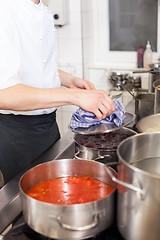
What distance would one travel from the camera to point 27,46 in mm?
1524

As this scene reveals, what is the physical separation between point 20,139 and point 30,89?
18.1 inches

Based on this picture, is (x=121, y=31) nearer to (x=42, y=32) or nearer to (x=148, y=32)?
(x=148, y=32)

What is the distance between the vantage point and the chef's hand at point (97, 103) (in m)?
1.22

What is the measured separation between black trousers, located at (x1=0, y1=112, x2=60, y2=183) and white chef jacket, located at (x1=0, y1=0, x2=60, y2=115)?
2.0 inches

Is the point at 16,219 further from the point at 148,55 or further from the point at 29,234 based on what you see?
Result: the point at 148,55

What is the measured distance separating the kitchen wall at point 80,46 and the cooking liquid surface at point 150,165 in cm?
220

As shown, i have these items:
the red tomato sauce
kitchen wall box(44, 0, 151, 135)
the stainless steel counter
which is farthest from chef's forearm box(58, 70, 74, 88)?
kitchen wall box(44, 0, 151, 135)

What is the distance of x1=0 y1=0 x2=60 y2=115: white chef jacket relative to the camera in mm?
1282

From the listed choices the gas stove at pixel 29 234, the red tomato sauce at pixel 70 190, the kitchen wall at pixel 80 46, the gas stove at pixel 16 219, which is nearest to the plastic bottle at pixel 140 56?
the kitchen wall at pixel 80 46

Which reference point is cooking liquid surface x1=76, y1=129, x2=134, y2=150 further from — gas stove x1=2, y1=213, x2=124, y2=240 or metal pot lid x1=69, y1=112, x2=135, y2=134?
gas stove x1=2, y1=213, x2=124, y2=240

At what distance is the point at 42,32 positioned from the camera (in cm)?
160

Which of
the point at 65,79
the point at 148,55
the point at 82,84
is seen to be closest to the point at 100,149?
the point at 82,84

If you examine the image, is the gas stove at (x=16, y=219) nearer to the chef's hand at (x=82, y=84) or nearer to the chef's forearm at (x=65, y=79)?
the chef's hand at (x=82, y=84)

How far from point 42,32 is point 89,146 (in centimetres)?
71
